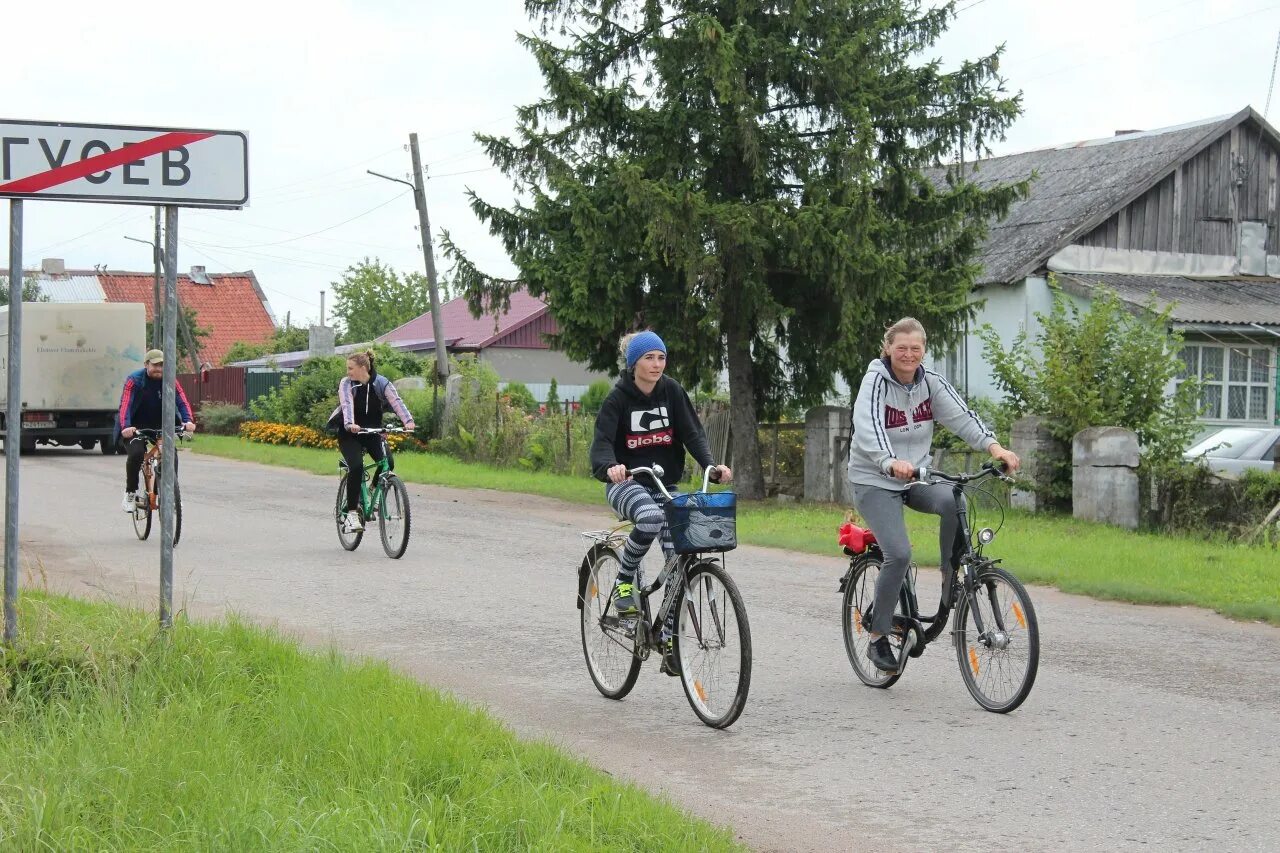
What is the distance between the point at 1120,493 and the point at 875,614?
30.9 ft

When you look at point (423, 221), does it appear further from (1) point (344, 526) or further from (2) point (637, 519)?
(2) point (637, 519)

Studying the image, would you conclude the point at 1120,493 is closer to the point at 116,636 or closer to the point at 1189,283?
the point at 116,636

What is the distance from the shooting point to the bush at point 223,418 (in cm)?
4116

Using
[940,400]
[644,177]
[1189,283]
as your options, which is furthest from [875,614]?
[1189,283]

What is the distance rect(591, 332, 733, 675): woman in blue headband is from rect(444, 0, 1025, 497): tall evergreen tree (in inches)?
425

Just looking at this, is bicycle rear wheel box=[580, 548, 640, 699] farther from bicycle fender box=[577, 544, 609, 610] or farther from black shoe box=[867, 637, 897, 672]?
black shoe box=[867, 637, 897, 672]

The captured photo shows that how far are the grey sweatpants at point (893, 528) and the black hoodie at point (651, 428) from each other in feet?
2.80

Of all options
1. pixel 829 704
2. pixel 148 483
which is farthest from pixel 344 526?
pixel 829 704

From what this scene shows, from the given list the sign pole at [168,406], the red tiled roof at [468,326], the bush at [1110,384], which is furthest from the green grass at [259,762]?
the red tiled roof at [468,326]

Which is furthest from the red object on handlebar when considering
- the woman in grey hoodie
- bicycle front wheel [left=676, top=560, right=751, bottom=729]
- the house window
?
the house window

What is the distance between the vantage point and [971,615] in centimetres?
696

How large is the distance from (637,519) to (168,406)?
226 cm

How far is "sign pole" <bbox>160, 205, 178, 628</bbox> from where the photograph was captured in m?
6.60

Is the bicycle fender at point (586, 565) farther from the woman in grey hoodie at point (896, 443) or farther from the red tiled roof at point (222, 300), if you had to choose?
the red tiled roof at point (222, 300)
